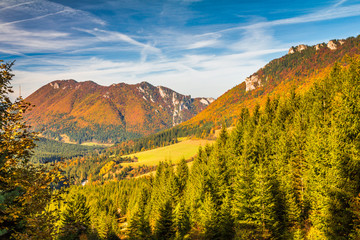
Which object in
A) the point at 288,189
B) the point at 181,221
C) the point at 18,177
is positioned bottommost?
the point at 181,221

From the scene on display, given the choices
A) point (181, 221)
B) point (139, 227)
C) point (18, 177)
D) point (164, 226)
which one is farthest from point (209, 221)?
point (18, 177)

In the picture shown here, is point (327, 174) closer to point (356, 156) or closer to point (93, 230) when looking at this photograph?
point (356, 156)

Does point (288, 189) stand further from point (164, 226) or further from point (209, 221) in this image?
point (164, 226)

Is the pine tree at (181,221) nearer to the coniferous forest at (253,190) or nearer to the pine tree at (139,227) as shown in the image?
the coniferous forest at (253,190)

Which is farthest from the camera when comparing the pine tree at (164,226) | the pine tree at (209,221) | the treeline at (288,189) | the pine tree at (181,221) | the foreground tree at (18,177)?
the pine tree at (181,221)

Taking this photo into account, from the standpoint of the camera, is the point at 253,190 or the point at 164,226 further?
the point at 164,226

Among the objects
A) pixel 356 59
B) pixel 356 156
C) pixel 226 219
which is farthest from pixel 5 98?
pixel 356 59

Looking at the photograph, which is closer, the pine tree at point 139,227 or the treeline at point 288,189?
the treeline at point 288,189

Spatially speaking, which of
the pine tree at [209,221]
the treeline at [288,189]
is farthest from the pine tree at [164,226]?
the pine tree at [209,221]

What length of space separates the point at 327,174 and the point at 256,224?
11035 millimetres

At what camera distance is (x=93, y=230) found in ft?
202

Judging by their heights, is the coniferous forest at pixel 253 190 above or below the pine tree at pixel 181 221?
above

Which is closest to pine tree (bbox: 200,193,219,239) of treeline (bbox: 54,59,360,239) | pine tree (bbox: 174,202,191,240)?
treeline (bbox: 54,59,360,239)

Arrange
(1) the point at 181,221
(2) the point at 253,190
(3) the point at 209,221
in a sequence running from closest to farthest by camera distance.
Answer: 1. (2) the point at 253,190
2. (3) the point at 209,221
3. (1) the point at 181,221
